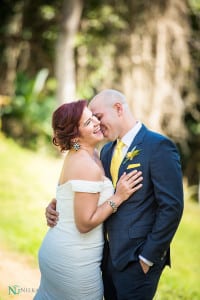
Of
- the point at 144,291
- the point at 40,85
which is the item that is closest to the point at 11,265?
the point at 144,291

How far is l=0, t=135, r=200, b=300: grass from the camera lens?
5.72 metres

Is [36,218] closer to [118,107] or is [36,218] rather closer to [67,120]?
[118,107]

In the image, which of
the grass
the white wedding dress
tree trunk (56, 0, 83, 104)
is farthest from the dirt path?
tree trunk (56, 0, 83, 104)

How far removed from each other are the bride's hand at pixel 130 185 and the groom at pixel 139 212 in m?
0.04

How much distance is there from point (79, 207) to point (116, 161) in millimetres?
457

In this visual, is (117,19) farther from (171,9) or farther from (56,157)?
(56,157)

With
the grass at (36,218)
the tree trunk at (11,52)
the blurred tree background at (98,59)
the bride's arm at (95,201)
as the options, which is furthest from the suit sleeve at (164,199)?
the tree trunk at (11,52)

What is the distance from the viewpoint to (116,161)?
3.14 metres

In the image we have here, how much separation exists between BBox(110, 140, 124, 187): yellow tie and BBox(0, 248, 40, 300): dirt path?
1692 millimetres

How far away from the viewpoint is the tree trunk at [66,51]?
11.5m

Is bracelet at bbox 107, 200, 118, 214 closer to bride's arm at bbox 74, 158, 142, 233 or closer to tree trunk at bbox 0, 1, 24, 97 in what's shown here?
bride's arm at bbox 74, 158, 142, 233

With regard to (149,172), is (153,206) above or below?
below

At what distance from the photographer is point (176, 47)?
1125cm

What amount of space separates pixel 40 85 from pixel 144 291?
36.6ft
